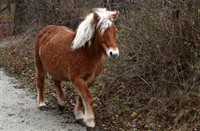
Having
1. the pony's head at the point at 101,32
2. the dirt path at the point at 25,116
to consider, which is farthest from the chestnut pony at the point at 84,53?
the dirt path at the point at 25,116

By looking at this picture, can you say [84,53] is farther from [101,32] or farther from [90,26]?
[101,32]

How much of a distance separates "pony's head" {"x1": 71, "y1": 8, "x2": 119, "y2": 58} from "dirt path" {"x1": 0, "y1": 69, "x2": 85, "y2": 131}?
64.6 inches

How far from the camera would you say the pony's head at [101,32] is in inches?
251

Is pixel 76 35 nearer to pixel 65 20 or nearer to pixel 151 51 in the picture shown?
pixel 151 51

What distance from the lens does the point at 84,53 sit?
6984 millimetres

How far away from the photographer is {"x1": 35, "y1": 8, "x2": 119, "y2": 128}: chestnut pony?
6.48 metres

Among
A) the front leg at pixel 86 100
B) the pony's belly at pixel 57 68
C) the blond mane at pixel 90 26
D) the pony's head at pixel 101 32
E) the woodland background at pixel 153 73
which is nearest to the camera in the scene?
the pony's head at pixel 101 32

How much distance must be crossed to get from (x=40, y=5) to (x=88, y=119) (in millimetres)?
10195

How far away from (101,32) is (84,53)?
2.18 ft

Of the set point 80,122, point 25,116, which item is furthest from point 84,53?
point 25,116

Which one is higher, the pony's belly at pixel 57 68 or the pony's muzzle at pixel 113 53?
the pony's muzzle at pixel 113 53

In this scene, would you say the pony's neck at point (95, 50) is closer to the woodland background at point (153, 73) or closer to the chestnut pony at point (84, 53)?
the chestnut pony at point (84, 53)

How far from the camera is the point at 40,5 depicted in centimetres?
1616

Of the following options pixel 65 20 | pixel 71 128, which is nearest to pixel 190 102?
pixel 71 128
